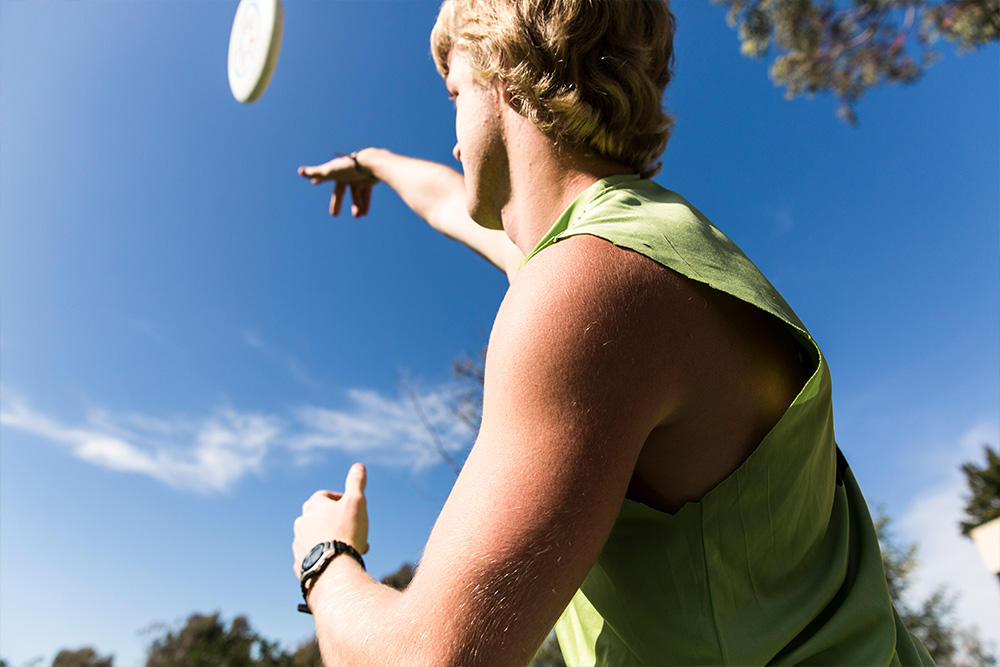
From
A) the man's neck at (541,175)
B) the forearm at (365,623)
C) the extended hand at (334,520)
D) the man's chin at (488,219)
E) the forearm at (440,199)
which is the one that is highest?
the forearm at (440,199)

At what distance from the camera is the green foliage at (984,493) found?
2833cm

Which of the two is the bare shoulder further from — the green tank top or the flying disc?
the flying disc

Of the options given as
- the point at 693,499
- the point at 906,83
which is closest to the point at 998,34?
the point at 906,83

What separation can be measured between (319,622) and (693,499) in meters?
0.64

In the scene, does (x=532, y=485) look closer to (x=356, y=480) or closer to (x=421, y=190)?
(x=356, y=480)

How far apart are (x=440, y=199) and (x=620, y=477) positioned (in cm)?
211

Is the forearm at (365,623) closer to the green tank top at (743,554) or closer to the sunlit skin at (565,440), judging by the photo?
the sunlit skin at (565,440)

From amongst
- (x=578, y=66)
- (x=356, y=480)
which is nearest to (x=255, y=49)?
(x=578, y=66)

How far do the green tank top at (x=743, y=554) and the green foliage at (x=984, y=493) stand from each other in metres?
35.1

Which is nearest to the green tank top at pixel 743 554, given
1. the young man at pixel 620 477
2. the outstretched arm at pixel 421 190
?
the young man at pixel 620 477

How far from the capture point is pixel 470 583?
29.3 inches

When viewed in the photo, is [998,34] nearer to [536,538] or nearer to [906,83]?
[906,83]

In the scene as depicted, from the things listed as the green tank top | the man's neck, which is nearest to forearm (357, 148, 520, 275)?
the man's neck

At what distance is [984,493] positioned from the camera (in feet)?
95.2
